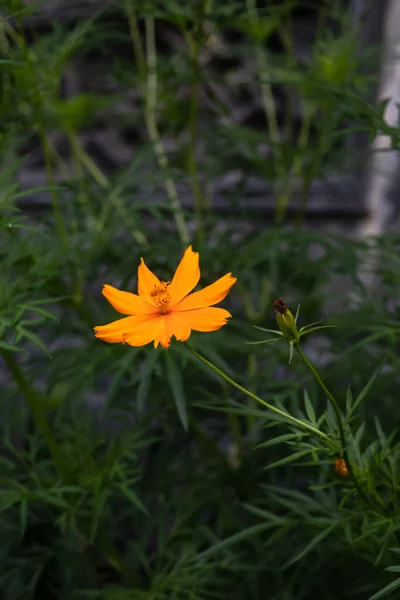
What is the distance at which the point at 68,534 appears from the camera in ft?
3.88

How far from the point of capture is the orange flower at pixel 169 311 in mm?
599

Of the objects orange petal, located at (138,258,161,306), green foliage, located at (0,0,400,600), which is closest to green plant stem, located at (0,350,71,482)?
green foliage, located at (0,0,400,600)

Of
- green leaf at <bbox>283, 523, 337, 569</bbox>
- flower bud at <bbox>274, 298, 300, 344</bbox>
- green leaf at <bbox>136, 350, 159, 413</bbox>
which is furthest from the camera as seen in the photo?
green leaf at <bbox>136, 350, 159, 413</bbox>

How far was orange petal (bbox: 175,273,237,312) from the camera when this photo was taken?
0.62 metres

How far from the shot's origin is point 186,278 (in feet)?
2.15

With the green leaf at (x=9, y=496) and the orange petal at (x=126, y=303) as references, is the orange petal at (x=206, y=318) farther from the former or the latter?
the green leaf at (x=9, y=496)

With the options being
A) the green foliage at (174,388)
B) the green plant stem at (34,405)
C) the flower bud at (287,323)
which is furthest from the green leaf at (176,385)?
the flower bud at (287,323)

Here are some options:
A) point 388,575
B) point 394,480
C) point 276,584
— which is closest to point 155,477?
point 276,584

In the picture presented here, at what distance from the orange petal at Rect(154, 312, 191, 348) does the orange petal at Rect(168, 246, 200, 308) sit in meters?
0.02

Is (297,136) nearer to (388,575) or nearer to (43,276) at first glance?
(43,276)

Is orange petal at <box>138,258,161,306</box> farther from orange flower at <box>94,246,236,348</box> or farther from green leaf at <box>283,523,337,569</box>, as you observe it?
green leaf at <box>283,523,337,569</box>

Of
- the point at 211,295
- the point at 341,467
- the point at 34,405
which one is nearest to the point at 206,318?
the point at 211,295

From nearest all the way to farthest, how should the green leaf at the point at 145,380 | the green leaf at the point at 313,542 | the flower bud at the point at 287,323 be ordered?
the flower bud at the point at 287,323 < the green leaf at the point at 313,542 < the green leaf at the point at 145,380

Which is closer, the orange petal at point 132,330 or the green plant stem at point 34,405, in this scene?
the orange petal at point 132,330
